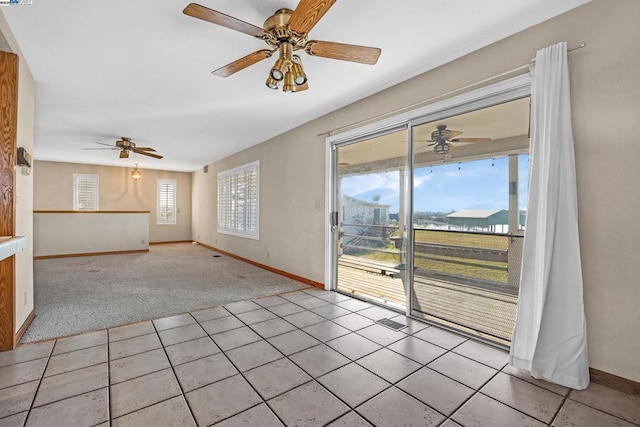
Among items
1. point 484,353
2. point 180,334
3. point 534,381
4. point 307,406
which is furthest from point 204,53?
point 534,381

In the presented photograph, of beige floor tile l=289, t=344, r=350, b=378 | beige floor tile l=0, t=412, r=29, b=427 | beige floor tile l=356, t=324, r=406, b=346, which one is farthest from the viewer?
beige floor tile l=356, t=324, r=406, b=346

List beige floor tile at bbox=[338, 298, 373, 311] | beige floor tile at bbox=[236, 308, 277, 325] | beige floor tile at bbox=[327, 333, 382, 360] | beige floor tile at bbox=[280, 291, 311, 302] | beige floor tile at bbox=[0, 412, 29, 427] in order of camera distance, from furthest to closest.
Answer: beige floor tile at bbox=[280, 291, 311, 302], beige floor tile at bbox=[338, 298, 373, 311], beige floor tile at bbox=[236, 308, 277, 325], beige floor tile at bbox=[327, 333, 382, 360], beige floor tile at bbox=[0, 412, 29, 427]

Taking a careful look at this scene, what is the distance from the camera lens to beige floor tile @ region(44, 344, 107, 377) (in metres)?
2.02

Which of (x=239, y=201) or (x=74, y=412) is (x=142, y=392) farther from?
(x=239, y=201)

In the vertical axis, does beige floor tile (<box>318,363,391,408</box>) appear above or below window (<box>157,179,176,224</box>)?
below

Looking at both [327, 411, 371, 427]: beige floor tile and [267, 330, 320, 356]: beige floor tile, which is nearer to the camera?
[327, 411, 371, 427]: beige floor tile

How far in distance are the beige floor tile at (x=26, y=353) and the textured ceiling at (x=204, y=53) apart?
97.2 inches

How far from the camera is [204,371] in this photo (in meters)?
2.01

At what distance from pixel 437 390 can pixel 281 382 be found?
3.23ft

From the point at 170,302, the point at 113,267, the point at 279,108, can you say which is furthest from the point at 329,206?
the point at 113,267

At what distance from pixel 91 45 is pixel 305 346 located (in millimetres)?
3080

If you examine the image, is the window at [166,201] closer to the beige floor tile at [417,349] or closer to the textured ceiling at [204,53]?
the textured ceiling at [204,53]

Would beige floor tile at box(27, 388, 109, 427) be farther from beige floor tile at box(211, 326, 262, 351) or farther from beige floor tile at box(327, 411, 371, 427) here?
beige floor tile at box(327, 411, 371, 427)

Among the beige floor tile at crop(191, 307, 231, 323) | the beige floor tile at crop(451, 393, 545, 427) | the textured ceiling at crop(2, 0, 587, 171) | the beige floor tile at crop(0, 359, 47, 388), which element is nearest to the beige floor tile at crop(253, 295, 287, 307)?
the beige floor tile at crop(191, 307, 231, 323)
